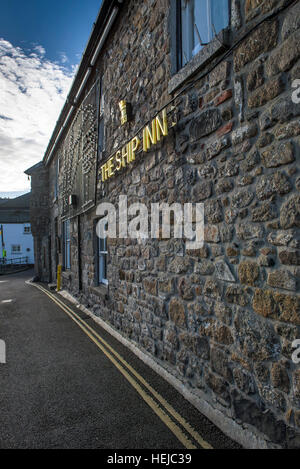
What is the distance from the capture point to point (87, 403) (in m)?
3.80

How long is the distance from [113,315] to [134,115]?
4606 millimetres

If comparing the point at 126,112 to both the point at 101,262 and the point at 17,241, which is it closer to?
the point at 101,262

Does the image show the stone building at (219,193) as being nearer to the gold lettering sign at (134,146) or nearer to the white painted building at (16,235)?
the gold lettering sign at (134,146)

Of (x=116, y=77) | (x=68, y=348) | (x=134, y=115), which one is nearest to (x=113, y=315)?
→ (x=68, y=348)

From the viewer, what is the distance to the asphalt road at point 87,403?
307 centimetres

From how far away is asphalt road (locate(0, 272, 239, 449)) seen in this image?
307cm

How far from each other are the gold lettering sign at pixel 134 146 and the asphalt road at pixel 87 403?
3.82 metres

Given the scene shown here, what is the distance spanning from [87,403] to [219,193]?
3271 millimetres

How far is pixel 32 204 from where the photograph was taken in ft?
66.9

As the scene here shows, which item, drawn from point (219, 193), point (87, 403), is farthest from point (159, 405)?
point (219, 193)

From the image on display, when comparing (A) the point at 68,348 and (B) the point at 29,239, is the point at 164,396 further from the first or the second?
(B) the point at 29,239

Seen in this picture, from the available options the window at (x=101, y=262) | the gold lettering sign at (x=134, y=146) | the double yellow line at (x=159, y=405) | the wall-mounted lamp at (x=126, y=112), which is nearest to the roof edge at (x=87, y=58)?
the wall-mounted lamp at (x=126, y=112)

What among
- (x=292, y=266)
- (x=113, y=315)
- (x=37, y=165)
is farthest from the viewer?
(x=37, y=165)

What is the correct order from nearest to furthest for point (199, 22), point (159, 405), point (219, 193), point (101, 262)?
point (219, 193) → point (159, 405) → point (199, 22) → point (101, 262)
